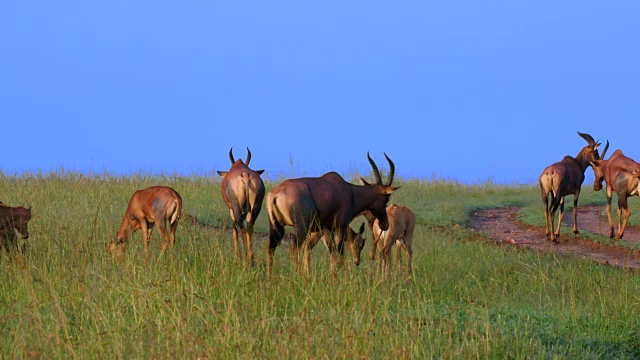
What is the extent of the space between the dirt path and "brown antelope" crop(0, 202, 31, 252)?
8.81m

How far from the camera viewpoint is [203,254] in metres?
10.3

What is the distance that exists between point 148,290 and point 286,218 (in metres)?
2.69

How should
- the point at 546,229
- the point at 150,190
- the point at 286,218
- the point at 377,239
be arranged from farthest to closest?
1. the point at 546,229
2. the point at 150,190
3. the point at 377,239
4. the point at 286,218

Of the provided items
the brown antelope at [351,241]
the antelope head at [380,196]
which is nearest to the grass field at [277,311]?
the brown antelope at [351,241]

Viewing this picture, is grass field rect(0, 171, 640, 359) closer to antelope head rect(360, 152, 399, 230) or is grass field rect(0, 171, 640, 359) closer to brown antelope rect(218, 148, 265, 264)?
antelope head rect(360, 152, 399, 230)

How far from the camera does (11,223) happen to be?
33.2 feet

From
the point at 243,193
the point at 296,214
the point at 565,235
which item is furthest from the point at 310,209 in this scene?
the point at 565,235

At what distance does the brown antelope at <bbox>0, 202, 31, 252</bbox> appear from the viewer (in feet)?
33.0

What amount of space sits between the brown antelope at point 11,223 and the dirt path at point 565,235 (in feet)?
28.9

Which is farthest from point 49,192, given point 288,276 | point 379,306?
point 379,306

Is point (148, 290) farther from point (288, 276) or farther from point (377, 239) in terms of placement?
point (377, 239)

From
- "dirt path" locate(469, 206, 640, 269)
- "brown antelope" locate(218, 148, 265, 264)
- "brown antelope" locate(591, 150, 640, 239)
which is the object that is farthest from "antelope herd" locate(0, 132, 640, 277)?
"brown antelope" locate(591, 150, 640, 239)

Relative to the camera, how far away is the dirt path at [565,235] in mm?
16516

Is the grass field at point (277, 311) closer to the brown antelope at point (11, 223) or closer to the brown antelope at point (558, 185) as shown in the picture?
the brown antelope at point (11, 223)
